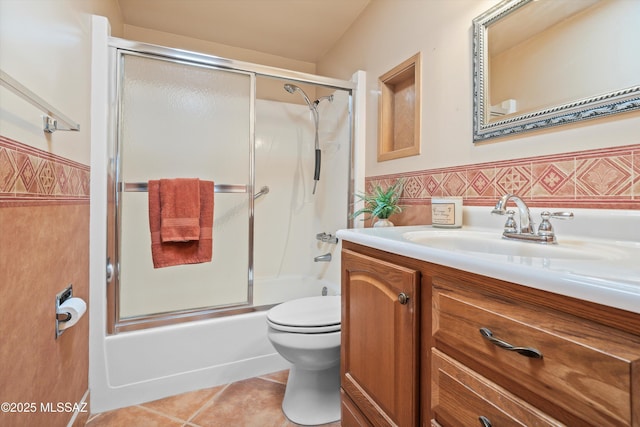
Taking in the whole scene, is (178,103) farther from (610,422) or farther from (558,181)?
(610,422)

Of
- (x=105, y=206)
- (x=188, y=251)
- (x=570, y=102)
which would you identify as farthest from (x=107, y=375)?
(x=570, y=102)

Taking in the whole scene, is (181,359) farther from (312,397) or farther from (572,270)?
(572,270)

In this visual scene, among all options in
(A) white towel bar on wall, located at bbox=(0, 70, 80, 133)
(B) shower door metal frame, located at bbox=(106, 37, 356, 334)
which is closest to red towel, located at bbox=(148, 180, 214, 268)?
(B) shower door metal frame, located at bbox=(106, 37, 356, 334)

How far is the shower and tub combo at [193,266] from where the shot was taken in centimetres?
138

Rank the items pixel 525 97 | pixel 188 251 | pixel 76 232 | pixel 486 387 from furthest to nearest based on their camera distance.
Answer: pixel 188 251, pixel 76 232, pixel 525 97, pixel 486 387

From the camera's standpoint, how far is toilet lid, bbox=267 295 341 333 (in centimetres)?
125

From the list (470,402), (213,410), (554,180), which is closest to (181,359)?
(213,410)

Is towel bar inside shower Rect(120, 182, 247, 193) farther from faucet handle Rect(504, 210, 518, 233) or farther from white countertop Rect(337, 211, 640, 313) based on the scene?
faucet handle Rect(504, 210, 518, 233)

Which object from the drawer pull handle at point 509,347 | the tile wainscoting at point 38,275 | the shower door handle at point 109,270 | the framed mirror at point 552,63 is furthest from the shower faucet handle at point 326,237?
the drawer pull handle at point 509,347

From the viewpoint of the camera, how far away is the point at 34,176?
2.83 ft

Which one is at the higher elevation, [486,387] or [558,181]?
[558,181]

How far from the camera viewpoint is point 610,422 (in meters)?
0.39

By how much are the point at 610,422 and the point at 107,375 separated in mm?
1778

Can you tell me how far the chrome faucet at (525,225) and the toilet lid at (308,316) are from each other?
0.77 metres
